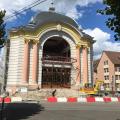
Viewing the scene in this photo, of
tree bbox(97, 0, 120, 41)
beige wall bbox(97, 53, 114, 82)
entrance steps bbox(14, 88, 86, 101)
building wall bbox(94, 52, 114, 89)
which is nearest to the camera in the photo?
tree bbox(97, 0, 120, 41)

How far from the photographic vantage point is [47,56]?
1982 inches

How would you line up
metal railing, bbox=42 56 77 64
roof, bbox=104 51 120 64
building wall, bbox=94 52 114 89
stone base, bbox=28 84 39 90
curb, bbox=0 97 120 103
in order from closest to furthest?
curb, bbox=0 97 120 103, stone base, bbox=28 84 39 90, metal railing, bbox=42 56 77 64, building wall, bbox=94 52 114 89, roof, bbox=104 51 120 64

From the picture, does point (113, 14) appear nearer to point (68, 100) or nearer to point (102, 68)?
point (68, 100)

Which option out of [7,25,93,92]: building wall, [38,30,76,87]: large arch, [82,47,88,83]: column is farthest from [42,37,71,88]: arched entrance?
[82,47,88,83]: column

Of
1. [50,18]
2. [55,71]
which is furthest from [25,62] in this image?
[50,18]

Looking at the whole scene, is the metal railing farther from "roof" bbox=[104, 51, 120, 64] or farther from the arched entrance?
"roof" bbox=[104, 51, 120, 64]

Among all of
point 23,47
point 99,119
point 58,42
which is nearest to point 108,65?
point 58,42

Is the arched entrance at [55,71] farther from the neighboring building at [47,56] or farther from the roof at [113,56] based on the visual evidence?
the roof at [113,56]

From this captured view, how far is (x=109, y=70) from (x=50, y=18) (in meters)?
44.4

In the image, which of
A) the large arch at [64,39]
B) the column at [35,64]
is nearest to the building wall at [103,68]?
the large arch at [64,39]

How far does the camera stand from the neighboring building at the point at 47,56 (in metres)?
46.3

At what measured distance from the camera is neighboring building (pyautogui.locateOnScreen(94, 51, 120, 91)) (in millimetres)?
88125

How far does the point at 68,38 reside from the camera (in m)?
51.2

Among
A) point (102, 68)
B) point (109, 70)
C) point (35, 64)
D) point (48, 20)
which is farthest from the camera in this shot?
point (102, 68)
